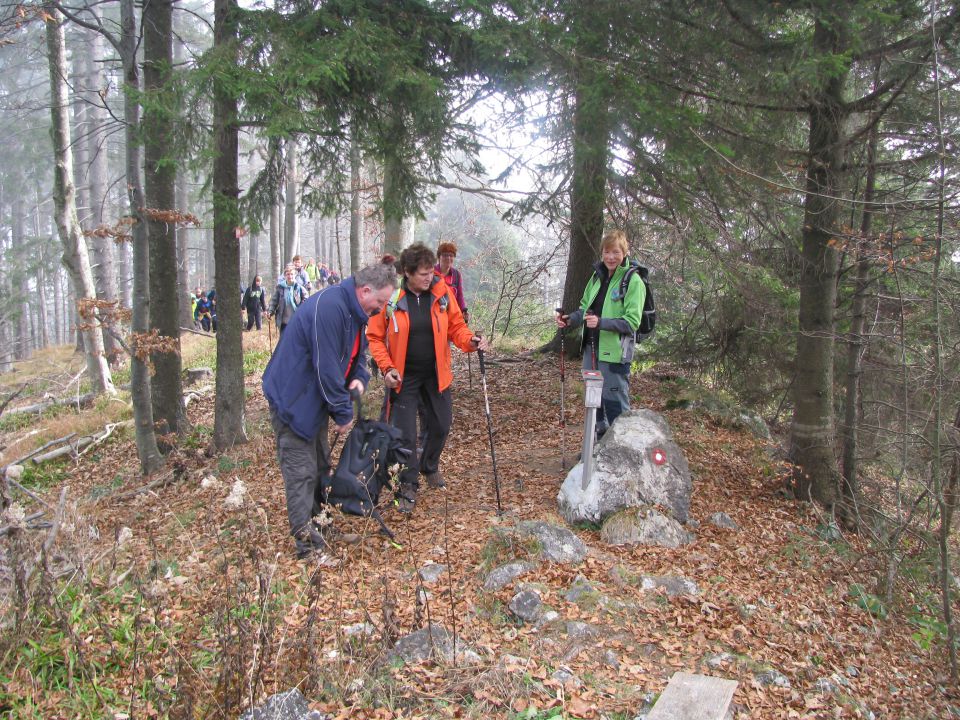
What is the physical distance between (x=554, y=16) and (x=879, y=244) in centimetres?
417

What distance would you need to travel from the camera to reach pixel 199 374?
45.4ft

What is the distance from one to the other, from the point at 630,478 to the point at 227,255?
5.82 m

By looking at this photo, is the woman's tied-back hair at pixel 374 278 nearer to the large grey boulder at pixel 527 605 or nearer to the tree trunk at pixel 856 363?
the large grey boulder at pixel 527 605

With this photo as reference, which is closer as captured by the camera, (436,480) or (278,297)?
(436,480)

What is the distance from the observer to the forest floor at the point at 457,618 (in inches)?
118

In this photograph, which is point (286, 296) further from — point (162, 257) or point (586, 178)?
point (586, 178)

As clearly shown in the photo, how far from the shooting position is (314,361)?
450cm

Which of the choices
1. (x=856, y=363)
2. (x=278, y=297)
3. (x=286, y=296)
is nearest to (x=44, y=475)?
(x=286, y=296)

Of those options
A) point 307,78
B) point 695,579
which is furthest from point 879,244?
point 307,78

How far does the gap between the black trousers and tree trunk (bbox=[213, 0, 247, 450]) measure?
350 centimetres

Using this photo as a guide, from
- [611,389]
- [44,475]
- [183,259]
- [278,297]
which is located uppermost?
[183,259]

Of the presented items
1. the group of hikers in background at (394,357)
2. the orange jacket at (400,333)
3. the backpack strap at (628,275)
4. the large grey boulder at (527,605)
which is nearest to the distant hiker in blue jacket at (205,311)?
the group of hikers in background at (394,357)

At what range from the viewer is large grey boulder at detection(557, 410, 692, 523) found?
213 inches

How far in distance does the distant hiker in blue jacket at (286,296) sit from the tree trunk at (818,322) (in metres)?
9.48
